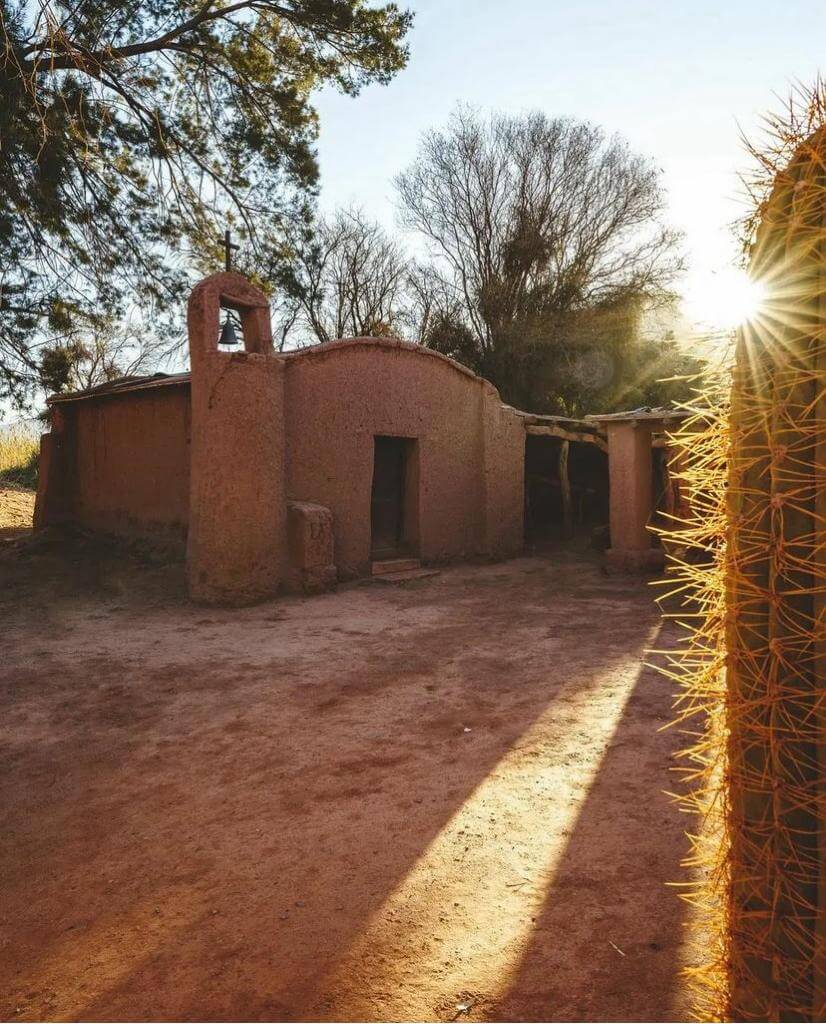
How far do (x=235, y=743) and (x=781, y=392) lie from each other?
12.0 ft

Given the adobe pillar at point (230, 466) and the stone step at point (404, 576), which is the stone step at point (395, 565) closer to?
the stone step at point (404, 576)

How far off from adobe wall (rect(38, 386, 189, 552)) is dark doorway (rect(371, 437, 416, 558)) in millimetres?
3097

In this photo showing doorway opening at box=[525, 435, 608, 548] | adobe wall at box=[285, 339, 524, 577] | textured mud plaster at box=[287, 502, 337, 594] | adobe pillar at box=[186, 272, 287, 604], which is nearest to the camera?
adobe pillar at box=[186, 272, 287, 604]

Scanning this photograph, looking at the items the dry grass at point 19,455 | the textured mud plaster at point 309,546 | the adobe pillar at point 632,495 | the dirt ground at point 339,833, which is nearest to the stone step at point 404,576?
the textured mud plaster at point 309,546

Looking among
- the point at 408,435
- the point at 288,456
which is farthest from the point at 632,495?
the point at 288,456

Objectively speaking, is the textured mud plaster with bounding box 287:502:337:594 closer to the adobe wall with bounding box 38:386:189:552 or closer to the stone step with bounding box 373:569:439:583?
the stone step with bounding box 373:569:439:583

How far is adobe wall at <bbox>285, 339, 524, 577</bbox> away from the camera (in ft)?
30.7

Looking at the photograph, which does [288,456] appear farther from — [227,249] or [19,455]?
[19,455]

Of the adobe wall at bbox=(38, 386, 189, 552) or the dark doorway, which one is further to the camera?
the dark doorway

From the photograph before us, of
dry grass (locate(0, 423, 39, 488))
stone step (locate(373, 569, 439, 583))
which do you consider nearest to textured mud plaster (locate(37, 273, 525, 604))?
stone step (locate(373, 569, 439, 583))

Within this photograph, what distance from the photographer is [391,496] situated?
1141 cm

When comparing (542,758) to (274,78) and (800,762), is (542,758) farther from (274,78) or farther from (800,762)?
(274,78)

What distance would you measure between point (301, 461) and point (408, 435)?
2.18m

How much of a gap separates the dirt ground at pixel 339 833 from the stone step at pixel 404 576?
3504 millimetres
